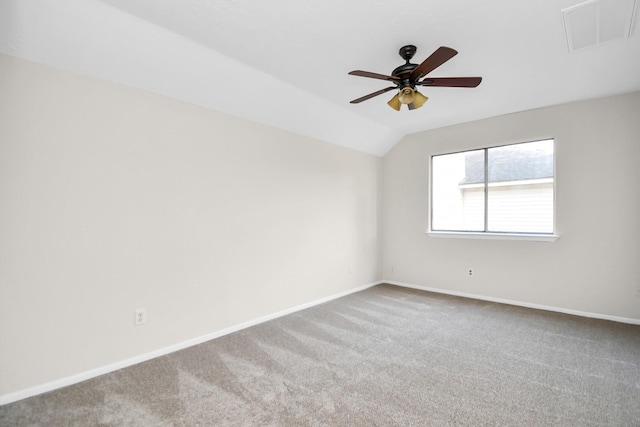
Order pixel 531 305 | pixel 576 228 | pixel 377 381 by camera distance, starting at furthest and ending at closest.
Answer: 1. pixel 531 305
2. pixel 576 228
3. pixel 377 381

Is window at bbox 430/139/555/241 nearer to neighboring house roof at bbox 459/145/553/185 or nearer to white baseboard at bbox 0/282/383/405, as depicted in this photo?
neighboring house roof at bbox 459/145/553/185

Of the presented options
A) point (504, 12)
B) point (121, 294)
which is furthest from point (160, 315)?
point (504, 12)

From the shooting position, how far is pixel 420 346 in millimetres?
2703

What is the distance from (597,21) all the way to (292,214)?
3051 millimetres

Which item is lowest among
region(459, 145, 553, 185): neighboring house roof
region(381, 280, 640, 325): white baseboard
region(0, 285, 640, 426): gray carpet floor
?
region(0, 285, 640, 426): gray carpet floor

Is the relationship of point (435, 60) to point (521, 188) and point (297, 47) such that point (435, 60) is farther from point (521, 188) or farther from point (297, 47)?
point (521, 188)

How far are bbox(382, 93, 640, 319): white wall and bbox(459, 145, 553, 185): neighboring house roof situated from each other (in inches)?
5.7

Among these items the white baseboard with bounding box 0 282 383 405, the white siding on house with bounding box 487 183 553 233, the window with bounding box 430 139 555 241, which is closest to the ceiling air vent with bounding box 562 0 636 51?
the window with bounding box 430 139 555 241

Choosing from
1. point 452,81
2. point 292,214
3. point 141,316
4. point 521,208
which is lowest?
point 141,316

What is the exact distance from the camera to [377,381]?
2125 mm

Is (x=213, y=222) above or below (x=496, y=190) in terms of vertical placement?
below

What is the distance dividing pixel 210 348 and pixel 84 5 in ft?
8.62

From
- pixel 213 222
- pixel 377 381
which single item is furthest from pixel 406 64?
pixel 377 381

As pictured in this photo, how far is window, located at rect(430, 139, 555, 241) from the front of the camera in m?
3.78
